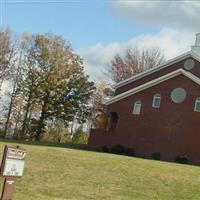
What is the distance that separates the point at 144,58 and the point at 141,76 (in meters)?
20.9

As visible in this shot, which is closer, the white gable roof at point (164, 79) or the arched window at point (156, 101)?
the white gable roof at point (164, 79)

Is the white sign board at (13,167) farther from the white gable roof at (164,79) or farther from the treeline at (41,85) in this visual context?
the treeline at (41,85)

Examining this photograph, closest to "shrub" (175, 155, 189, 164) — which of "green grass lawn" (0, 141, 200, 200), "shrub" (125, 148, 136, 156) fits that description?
"shrub" (125, 148, 136, 156)

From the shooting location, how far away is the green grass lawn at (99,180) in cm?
1705

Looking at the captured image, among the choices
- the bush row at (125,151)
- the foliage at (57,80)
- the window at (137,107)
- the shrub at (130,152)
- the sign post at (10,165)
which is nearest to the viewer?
the sign post at (10,165)

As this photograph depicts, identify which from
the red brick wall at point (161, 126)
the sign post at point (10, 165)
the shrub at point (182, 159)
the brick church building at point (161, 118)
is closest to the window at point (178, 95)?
the brick church building at point (161, 118)

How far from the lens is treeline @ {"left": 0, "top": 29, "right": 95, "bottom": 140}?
56406mm

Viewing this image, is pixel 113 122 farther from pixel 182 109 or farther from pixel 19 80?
pixel 19 80

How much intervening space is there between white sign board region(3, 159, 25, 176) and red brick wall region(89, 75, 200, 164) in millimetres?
26051

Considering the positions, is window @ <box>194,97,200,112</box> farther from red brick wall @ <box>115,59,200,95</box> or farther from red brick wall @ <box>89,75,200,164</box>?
red brick wall @ <box>115,59,200,95</box>

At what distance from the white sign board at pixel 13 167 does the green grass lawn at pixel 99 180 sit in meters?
4.18

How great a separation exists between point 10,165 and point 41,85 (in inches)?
1792

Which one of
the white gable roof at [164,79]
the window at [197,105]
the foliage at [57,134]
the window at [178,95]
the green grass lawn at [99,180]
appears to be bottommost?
the green grass lawn at [99,180]

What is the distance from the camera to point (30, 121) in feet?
191
